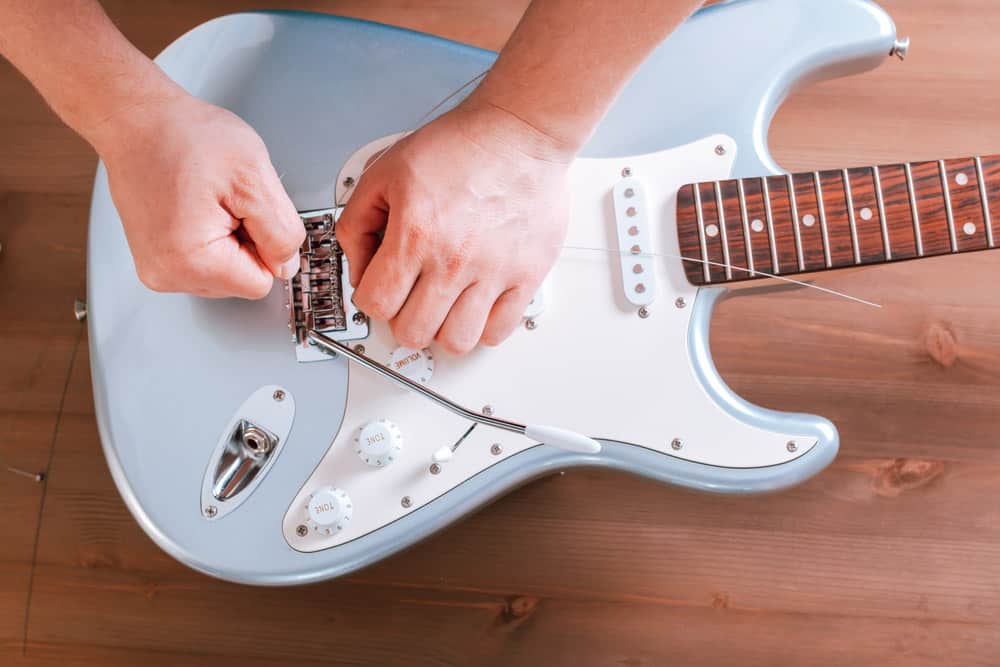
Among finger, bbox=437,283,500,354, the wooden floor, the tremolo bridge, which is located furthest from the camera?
the wooden floor

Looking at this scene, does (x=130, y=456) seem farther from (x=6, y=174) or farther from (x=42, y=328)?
(x=6, y=174)

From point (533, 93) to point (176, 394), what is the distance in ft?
1.71

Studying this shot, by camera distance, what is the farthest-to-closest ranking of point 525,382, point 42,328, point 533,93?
point 42,328 < point 525,382 < point 533,93

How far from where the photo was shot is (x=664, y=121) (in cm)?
92

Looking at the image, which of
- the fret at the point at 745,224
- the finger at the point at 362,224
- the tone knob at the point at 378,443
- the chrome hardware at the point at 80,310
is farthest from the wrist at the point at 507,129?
the chrome hardware at the point at 80,310

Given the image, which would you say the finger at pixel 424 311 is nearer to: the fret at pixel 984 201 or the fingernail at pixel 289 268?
the fingernail at pixel 289 268

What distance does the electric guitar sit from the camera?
0.87m

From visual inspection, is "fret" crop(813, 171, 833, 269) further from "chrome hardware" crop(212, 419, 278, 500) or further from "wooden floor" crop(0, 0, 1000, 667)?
"chrome hardware" crop(212, 419, 278, 500)

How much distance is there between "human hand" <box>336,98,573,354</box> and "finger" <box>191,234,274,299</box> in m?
0.09

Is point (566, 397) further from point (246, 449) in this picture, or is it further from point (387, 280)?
Result: point (246, 449)

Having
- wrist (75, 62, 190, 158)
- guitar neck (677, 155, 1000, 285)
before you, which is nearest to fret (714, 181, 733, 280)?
guitar neck (677, 155, 1000, 285)

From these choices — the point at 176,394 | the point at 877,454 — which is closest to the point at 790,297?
the point at 877,454

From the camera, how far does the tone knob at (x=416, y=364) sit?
2.92 feet

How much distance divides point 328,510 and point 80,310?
0.55m
